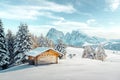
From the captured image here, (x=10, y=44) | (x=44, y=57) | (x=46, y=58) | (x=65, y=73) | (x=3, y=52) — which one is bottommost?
(x=65, y=73)

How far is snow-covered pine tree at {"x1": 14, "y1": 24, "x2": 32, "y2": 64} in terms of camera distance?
49.2 m

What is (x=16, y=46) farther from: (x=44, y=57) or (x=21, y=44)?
(x=44, y=57)

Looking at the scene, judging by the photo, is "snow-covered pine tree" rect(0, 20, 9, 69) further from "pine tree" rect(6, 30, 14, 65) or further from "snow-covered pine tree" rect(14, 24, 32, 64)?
"pine tree" rect(6, 30, 14, 65)

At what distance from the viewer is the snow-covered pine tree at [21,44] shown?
49156 mm

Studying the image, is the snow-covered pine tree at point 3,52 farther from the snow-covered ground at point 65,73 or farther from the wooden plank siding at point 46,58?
the snow-covered ground at point 65,73

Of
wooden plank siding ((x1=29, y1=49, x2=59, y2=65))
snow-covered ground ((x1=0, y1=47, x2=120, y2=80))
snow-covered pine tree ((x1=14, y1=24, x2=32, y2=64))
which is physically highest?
snow-covered pine tree ((x1=14, y1=24, x2=32, y2=64))

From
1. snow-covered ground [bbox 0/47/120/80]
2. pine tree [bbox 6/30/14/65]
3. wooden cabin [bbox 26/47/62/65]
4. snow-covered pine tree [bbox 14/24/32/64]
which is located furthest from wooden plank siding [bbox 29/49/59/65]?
pine tree [bbox 6/30/14/65]

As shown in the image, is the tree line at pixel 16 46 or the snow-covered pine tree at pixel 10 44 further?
the snow-covered pine tree at pixel 10 44

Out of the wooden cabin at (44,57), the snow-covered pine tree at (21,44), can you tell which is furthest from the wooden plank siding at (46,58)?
the snow-covered pine tree at (21,44)

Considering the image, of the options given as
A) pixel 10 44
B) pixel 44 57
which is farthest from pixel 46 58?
pixel 10 44

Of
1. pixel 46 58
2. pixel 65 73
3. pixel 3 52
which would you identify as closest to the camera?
pixel 65 73

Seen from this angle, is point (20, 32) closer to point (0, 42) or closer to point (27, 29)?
point (27, 29)

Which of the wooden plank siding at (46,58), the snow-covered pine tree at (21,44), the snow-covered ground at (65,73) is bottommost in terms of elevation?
→ the snow-covered ground at (65,73)

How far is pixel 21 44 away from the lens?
4981 cm
